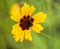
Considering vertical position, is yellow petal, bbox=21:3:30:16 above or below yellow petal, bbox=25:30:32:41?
above

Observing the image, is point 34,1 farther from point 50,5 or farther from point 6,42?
point 6,42

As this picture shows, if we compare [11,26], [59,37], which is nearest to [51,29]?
[59,37]

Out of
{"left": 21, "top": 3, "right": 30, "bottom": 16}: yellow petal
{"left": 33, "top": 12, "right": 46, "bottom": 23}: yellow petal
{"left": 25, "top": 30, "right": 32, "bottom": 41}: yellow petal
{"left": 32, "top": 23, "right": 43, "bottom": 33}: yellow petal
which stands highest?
{"left": 21, "top": 3, "right": 30, "bottom": 16}: yellow petal

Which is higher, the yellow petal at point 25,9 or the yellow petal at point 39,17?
the yellow petal at point 25,9
